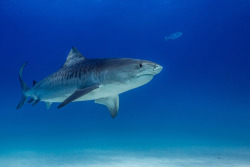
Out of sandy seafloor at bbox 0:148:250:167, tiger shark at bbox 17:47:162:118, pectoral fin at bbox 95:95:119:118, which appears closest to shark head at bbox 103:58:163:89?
tiger shark at bbox 17:47:162:118

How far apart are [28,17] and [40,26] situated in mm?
4958

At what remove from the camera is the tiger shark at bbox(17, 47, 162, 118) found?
3400 mm

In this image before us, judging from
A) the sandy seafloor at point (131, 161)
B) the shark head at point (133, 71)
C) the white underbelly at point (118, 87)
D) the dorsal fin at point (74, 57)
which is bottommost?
the sandy seafloor at point (131, 161)

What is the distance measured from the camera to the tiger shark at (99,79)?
3400 millimetres

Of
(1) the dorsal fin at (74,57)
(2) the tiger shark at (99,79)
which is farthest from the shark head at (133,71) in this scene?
(1) the dorsal fin at (74,57)

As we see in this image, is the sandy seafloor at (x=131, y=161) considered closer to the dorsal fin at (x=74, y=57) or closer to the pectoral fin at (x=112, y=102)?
→ the pectoral fin at (x=112, y=102)

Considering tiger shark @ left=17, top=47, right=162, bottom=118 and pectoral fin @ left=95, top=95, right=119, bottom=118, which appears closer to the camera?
tiger shark @ left=17, top=47, right=162, bottom=118

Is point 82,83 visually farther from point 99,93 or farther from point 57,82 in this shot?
point 57,82

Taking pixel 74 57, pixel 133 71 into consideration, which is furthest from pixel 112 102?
pixel 133 71

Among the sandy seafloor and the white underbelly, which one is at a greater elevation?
the white underbelly

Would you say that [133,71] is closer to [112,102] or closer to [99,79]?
[99,79]

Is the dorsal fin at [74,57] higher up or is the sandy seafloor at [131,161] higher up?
the dorsal fin at [74,57]

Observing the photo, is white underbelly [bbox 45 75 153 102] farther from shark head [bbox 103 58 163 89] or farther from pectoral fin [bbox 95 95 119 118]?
pectoral fin [bbox 95 95 119 118]

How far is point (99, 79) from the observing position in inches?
A: 150
